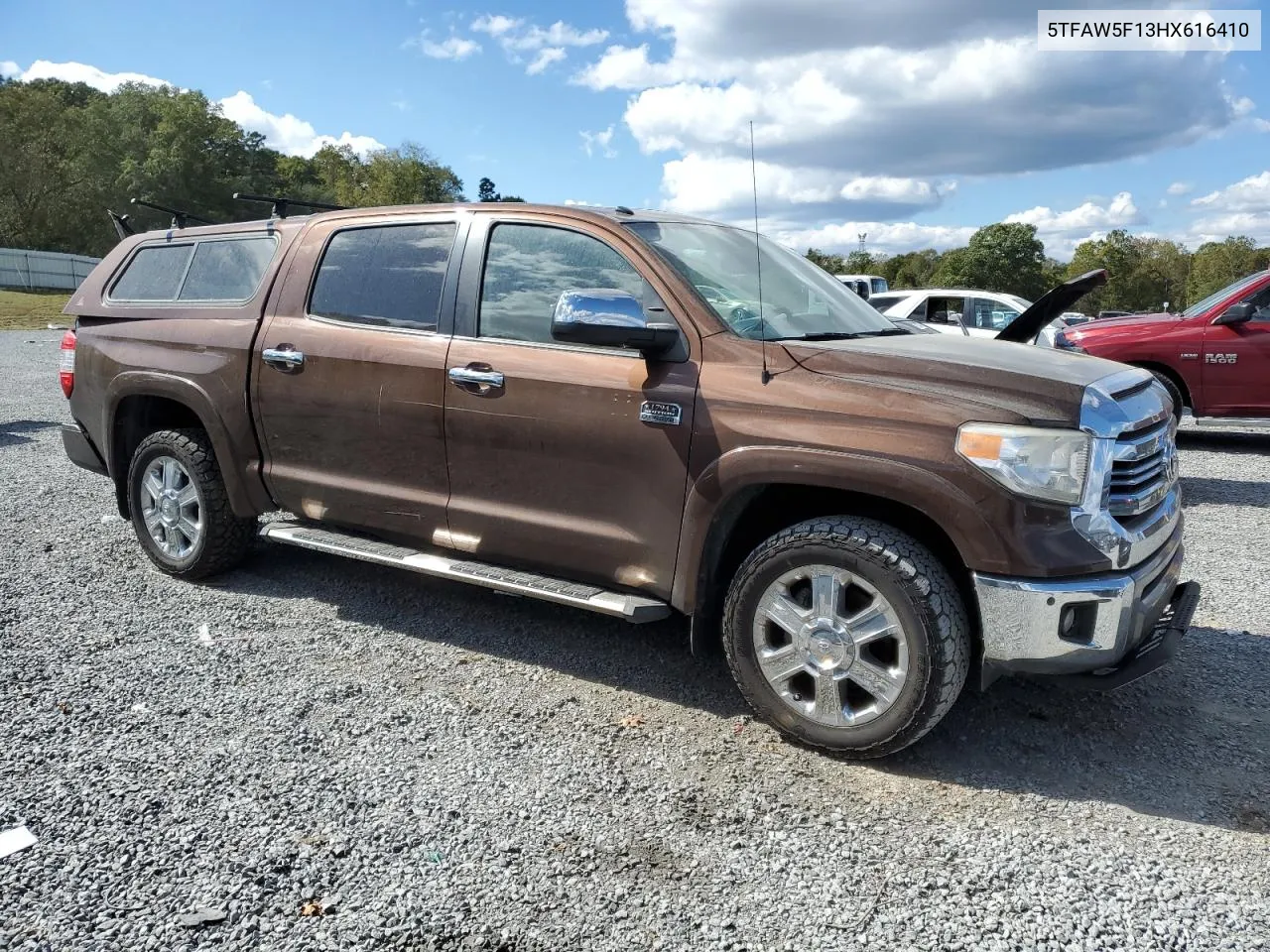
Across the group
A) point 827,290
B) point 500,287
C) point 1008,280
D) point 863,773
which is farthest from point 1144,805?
point 1008,280

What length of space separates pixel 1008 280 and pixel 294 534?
88211 mm

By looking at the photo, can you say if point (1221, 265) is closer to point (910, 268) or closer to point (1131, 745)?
point (910, 268)

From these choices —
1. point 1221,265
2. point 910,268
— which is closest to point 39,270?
point 1221,265

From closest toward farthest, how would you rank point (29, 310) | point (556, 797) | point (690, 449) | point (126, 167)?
point (556, 797)
point (690, 449)
point (29, 310)
point (126, 167)

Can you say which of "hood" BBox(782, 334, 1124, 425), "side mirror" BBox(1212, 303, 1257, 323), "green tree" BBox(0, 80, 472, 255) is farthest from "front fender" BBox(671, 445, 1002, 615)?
"green tree" BBox(0, 80, 472, 255)

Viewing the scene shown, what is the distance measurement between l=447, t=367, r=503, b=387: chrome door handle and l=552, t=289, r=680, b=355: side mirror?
0.54 m

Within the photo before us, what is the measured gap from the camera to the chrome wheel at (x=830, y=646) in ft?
10.3

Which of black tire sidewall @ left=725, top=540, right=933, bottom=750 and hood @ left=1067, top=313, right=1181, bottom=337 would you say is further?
hood @ left=1067, top=313, right=1181, bottom=337

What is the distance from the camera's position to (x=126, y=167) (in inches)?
2682

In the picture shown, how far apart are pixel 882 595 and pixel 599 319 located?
4.35 ft

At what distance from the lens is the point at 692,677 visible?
4.01 metres

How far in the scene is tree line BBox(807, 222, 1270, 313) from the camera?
2945 inches

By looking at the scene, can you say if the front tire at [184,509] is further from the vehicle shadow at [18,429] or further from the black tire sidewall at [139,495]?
the vehicle shadow at [18,429]

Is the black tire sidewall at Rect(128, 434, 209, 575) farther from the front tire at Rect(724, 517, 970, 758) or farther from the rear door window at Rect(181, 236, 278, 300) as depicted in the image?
the front tire at Rect(724, 517, 970, 758)
